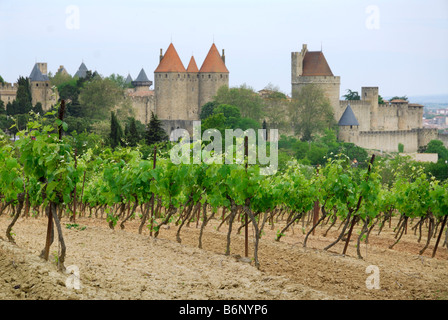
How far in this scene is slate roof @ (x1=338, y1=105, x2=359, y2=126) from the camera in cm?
5047

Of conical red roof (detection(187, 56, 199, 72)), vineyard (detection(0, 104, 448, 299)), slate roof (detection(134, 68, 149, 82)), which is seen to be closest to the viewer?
vineyard (detection(0, 104, 448, 299))

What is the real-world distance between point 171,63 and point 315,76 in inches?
379

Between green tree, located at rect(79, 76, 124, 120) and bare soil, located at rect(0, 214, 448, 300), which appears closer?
bare soil, located at rect(0, 214, 448, 300)

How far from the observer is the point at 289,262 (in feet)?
28.5

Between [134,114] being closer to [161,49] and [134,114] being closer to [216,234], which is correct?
[161,49]

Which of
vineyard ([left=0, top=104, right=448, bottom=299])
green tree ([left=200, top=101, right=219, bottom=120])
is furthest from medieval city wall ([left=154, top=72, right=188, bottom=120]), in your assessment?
vineyard ([left=0, top=104, right=448, bottom=299])

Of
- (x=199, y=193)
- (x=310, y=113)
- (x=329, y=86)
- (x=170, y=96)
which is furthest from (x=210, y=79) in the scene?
(x=199, y=193)

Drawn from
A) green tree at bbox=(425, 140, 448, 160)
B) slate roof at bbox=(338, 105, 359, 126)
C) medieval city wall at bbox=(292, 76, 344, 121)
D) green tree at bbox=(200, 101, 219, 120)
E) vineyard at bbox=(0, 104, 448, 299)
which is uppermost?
medieval city wall at bbox=(292, 76, 344, 121)

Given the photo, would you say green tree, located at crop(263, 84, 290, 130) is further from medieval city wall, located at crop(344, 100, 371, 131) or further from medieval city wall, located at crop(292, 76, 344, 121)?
medieval city wall, located at crop(344, 100, 371, 131)

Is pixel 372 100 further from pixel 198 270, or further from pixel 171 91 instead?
pixel 198 270

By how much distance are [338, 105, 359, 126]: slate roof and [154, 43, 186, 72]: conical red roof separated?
1064 cm

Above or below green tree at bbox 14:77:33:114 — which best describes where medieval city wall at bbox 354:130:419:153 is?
below
